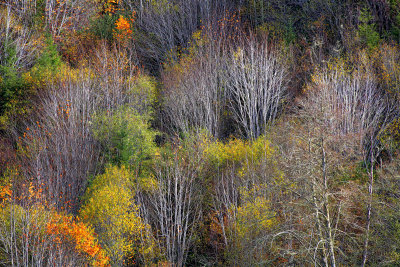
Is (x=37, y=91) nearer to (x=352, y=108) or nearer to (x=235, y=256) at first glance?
(x=235, y=256)

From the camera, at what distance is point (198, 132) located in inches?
1281

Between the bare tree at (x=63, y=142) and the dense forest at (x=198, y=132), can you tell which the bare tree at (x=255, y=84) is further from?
the bare tree at (x=63, y=142)

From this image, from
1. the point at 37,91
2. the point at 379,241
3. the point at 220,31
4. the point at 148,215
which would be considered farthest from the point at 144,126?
the point at 379,241

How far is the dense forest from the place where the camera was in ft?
72.3

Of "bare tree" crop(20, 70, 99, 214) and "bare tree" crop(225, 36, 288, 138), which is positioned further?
"bare tree" crop(225, 36, 288, 138)

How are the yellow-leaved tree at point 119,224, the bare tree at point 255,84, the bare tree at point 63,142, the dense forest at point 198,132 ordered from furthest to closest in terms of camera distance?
the bare tree at point 255,84
the bare tree at point 63,142
the yellow-leaved tree at point 119,224
the dense forest at point 198,132

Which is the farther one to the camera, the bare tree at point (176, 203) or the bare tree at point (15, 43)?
the bare tree at point (15, 43)

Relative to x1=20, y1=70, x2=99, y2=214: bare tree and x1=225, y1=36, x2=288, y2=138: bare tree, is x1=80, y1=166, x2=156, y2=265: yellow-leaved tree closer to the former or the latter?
x1=20, y1=70, x2=99, y2=214: bare tree

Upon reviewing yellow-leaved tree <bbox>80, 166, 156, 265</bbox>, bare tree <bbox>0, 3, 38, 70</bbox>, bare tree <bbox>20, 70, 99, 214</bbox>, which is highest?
bare tree <bbox>0, 3, 38, 70</bbox>

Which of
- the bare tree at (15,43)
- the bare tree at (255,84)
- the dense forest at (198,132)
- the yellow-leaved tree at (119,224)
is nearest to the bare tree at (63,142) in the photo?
the dense forest at (198,132)

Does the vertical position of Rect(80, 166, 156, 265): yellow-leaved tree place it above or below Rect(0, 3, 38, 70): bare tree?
below

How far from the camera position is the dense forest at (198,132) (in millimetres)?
22047

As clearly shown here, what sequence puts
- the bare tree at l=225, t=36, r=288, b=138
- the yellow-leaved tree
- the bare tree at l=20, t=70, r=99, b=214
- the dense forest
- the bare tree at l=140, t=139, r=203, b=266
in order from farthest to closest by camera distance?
the bare tree at l=225, t=36, r=288, b=138, the bare tree at l=20, t=70, r=99, b=214, the bare tree at l=140, t=139, r=203, b=266, the yellow-leaved tree, the dense forest

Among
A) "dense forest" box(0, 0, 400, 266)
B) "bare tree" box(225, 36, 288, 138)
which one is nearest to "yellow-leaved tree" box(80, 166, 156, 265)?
"dense forest" box(0, 0, 400, 266)
